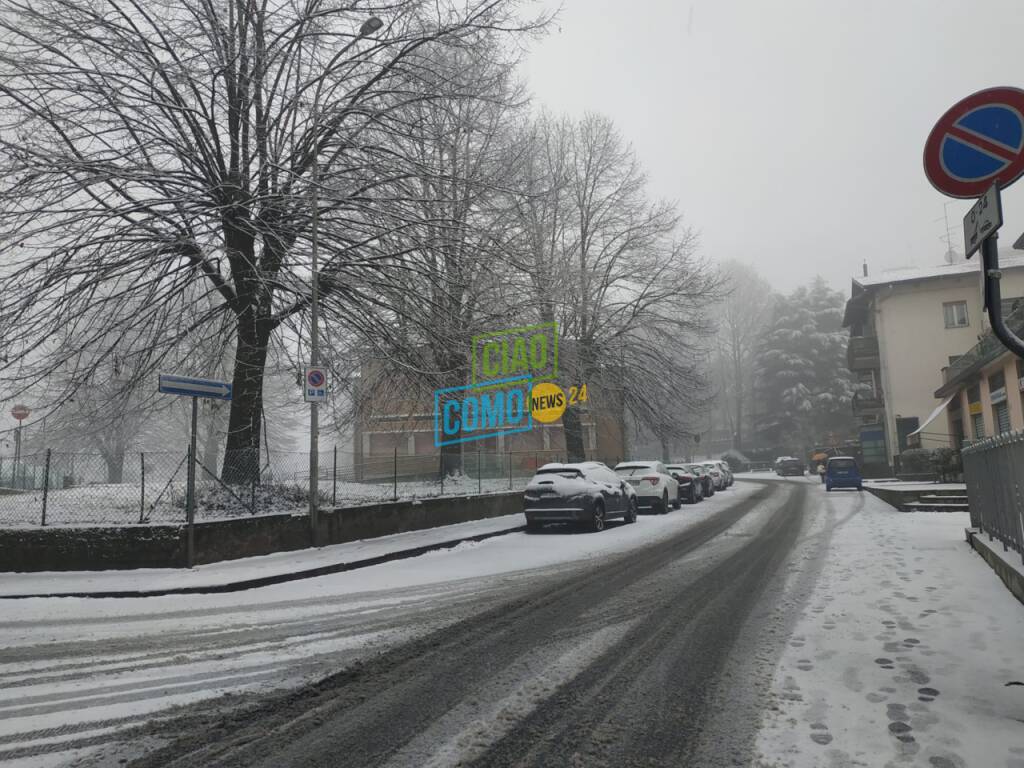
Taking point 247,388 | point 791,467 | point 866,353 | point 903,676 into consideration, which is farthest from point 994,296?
point 791,467

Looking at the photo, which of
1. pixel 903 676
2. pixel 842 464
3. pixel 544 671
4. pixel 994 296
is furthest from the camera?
pixel 842 464

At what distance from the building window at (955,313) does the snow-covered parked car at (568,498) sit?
3116 cm

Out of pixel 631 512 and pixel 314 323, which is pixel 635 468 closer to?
pixel 631 512

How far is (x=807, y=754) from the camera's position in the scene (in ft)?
11.0

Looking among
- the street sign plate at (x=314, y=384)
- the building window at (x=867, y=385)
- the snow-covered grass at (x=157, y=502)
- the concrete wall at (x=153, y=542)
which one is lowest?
the concrete wall at (x=153, y=542)

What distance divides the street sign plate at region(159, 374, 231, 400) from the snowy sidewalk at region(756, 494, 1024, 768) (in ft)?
29.3

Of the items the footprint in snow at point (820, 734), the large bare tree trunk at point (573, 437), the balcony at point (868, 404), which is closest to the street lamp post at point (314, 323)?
the footprint in snow at point (820, 734)

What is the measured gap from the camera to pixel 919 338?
3766cm

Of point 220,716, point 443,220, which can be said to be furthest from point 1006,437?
point 443,220

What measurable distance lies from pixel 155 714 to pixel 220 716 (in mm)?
451

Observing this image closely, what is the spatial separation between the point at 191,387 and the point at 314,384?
2212 millimetres

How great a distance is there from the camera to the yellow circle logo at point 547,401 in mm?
23047

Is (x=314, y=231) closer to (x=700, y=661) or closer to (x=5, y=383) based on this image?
(x=5, y=383)

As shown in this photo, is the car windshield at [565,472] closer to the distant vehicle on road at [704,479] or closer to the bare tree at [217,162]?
the bare tree at [217,162]
